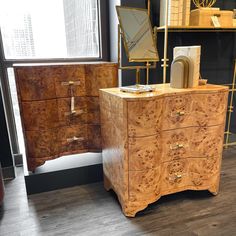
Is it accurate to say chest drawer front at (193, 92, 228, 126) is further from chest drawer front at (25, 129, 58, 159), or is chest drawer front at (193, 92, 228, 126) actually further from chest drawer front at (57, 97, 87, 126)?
chest drawer front at (25, 129, 58, 159)

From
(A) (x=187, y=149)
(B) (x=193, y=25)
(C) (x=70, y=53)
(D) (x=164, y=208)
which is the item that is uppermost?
(B) (x=193, y=25)

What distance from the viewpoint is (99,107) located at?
183cm

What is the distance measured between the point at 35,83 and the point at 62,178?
2.68ft

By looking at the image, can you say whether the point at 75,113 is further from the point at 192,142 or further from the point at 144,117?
the point at 192,142

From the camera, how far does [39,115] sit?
1688mm

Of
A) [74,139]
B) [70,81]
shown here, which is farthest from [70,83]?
[74,139]

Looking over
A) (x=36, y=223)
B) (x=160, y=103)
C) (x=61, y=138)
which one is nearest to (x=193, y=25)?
(x=160, y=103)

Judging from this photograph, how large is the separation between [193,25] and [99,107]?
1189mm

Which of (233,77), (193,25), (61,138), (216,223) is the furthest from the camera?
(233,77)

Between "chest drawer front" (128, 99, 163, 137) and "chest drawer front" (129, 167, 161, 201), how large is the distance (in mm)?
276

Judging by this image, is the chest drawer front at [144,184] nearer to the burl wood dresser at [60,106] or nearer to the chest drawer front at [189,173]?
the chest drawer front at [189,173]

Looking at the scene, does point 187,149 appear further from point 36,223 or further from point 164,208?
point 36,223

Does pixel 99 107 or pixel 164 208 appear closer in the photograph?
pixel 164 208

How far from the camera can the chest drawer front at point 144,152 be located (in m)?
1.39
